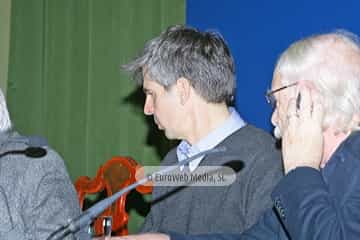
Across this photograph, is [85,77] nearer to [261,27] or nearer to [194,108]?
[261,27]

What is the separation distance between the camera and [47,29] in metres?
3.37

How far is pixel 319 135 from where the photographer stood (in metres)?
1.25

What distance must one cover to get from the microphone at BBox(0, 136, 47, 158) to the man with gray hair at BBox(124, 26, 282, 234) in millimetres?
541

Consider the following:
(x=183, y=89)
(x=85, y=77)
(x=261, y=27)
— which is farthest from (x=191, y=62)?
(x=85, y=77)

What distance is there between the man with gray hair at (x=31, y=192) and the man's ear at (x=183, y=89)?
0.48m

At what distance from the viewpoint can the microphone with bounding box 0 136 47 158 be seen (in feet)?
4.48

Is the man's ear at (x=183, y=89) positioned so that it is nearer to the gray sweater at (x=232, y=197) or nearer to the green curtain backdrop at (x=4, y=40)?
the gray sweater at (x=232, y=197)

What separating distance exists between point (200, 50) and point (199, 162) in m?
0.33

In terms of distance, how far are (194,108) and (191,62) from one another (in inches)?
5.4

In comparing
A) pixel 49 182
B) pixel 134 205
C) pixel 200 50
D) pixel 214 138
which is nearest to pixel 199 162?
pixel 214 138

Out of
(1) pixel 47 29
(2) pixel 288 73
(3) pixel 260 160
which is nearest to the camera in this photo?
(2) pixel 288 73

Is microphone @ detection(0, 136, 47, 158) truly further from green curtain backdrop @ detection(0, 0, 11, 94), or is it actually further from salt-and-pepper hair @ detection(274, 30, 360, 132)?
green curtain backdrop @ detection(0, 0, 11, 94)

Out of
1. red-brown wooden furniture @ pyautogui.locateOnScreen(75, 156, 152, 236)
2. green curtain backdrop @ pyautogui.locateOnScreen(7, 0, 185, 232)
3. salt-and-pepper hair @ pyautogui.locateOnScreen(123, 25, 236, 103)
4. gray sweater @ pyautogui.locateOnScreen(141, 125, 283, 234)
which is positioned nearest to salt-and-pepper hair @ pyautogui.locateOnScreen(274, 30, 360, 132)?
gray sweater @ pyautogui.locateOnScreen(141, 125, 283, 234)

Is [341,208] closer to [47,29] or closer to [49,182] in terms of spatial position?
[49,182]
